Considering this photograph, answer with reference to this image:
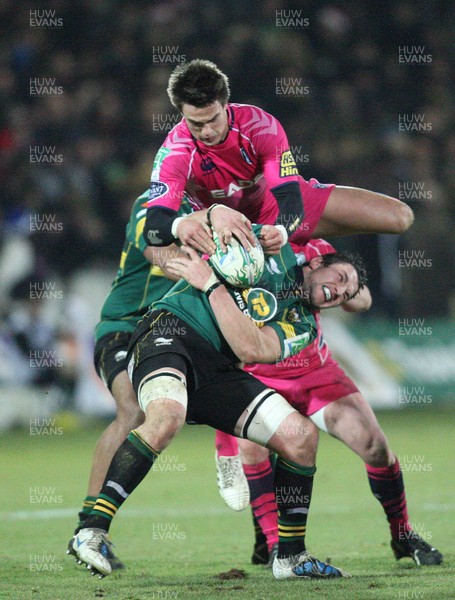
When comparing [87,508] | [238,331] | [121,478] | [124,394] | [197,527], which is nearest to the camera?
[121,478]

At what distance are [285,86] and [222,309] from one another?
9.61 meters

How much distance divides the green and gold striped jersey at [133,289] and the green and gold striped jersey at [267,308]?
41.2 inches

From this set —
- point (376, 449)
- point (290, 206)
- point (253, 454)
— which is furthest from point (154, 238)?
point (376, 449)

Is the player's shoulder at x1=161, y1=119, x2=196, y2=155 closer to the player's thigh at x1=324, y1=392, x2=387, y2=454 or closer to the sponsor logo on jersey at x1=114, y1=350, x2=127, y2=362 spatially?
the sponsor logo on jersey at x1=114, y1=350, x2=127, y2=362

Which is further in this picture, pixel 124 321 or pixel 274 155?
pixel 124 321

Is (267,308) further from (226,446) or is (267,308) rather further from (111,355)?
(111,355)

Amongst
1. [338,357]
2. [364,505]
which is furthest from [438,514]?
[338,357]

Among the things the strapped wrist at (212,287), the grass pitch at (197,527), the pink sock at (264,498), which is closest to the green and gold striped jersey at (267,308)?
the strapped wrist at (212,287)

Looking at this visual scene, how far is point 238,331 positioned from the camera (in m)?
5.16

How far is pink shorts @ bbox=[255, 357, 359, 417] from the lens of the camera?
6153 millimetres

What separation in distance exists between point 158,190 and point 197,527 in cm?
255

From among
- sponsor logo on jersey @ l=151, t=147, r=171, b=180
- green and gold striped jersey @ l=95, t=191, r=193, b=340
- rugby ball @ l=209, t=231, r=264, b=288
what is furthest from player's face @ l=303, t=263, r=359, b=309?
green and gold striped jersey @ l=95, t=191, r=193, b=340

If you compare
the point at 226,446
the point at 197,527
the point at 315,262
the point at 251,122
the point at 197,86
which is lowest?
the point at 197,527

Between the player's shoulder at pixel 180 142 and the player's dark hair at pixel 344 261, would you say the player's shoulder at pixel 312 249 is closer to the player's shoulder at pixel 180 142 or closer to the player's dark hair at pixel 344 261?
the player's dark hair at pixel 344 261
